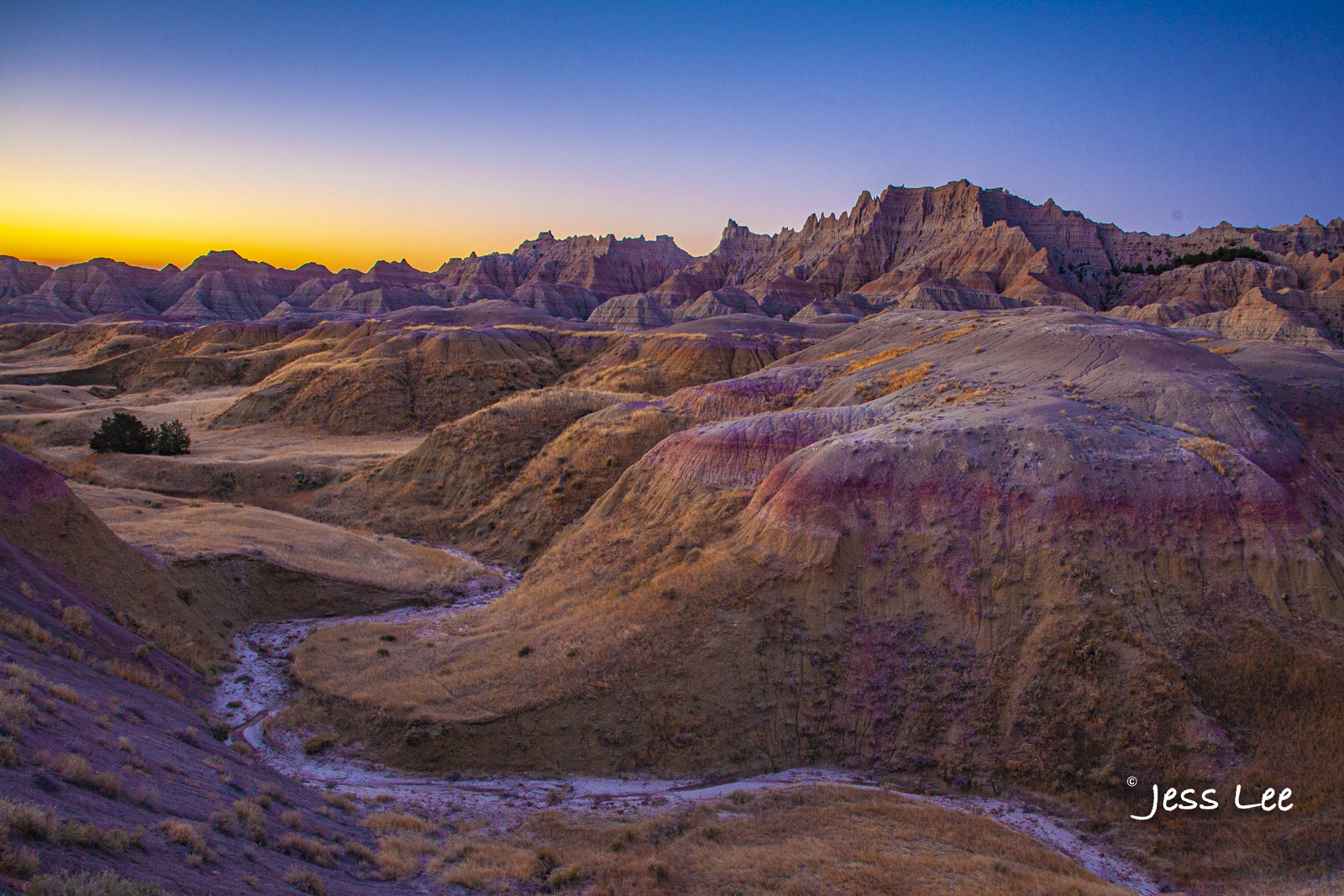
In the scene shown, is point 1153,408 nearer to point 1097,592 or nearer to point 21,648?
point 1097,592

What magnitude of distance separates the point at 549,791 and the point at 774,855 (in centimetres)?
543

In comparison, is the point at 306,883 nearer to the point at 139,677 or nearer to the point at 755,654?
the point at 139,677

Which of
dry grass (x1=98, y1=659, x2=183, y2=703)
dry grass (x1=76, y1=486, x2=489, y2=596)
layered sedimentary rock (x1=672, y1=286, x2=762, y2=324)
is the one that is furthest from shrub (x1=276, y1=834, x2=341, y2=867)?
layered sedimentary rock (x1=672, y1=286, x2=762, y2=324)

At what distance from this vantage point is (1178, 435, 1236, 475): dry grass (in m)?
19.0

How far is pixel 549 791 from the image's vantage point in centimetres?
1565

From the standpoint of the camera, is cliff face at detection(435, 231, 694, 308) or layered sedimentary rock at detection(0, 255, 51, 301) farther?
cliff face at detection(435, 231, 694, 308)

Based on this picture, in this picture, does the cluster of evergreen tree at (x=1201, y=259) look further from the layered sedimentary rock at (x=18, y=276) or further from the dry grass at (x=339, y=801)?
the layered sedimentary rock at (x=18, y=276)

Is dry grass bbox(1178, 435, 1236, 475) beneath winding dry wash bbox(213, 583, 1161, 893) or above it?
above

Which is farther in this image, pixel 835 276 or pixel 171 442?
pixel 835 276

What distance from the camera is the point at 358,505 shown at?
3934 centimetres

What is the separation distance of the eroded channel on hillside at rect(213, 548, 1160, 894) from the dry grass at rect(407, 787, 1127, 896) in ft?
2.52

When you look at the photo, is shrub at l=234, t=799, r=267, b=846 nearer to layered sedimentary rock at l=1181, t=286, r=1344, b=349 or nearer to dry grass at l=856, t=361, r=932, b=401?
dry grass at l=856, t=361, r=932, b=401
